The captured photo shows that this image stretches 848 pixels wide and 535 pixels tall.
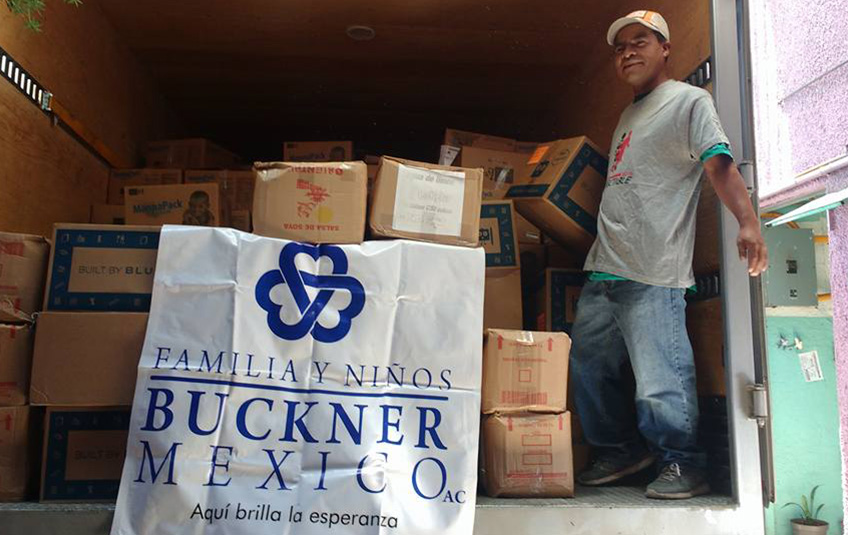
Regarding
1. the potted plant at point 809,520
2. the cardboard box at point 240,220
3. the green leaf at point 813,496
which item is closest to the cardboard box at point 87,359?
the cardboard box at point 240,220

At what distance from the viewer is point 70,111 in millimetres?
3305

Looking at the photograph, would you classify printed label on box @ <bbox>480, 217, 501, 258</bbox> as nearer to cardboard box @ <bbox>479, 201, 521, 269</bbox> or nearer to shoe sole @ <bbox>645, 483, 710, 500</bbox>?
cardboard box @ <bbox>479, 201, 521, 269</bbox>

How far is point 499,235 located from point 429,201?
0.59 m

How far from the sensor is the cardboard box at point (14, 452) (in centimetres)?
201

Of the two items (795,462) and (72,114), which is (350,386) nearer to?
(72,114)

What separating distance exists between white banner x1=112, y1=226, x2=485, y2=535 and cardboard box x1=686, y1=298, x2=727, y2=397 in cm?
84

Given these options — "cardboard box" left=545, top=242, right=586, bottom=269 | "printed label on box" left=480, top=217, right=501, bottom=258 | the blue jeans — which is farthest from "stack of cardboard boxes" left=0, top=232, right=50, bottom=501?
"cardboard box" left=545, top=242, right=586, bottom=269

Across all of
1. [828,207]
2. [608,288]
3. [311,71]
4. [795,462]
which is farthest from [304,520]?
[795,462]

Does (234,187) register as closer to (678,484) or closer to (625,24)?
(625,24)

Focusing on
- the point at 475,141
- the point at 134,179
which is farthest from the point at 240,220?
the point at 475,141

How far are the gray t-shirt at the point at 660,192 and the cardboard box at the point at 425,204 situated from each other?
20.4 inches

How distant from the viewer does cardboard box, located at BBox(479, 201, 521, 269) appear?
2.75m

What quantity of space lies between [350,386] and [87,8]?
2.55 m

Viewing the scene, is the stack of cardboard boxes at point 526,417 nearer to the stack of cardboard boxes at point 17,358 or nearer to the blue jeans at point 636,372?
the blue jeans at point 636,372
